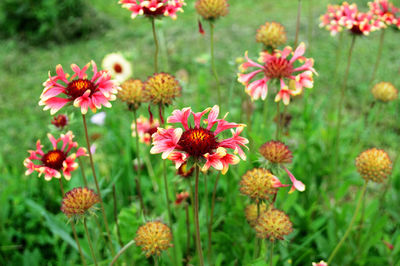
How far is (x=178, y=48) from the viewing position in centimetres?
412

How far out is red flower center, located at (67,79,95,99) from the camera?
120 centimetres

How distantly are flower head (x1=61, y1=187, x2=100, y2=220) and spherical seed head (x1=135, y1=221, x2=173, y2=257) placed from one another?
0.62 feet

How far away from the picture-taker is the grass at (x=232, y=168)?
1834 millimetres

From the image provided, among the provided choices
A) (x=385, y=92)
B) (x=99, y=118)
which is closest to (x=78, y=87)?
(x=99, y=118)

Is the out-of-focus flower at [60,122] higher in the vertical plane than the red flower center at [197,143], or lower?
lower

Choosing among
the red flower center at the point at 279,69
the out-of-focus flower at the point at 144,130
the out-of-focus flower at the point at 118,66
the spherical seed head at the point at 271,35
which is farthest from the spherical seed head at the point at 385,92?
the out-of-focus flower at the point at 118,66

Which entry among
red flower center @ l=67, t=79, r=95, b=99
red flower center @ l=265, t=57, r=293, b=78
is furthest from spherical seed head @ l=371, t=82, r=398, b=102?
red flower center @ l=67, t=79, r=95, b=99

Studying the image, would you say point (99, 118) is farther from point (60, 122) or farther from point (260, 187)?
point (260, 187)

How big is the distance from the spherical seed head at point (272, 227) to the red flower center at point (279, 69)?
0.48 m

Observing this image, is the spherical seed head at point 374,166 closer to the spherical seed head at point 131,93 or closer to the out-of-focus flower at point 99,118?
the spherical seed head at point 131,93

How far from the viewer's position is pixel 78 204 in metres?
1.26

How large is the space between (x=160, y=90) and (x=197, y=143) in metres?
0.40

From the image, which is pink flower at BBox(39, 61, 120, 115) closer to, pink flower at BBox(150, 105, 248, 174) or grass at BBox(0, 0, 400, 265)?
grass at BBox(0, 0, 400, 265)

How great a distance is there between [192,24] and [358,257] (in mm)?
3587
